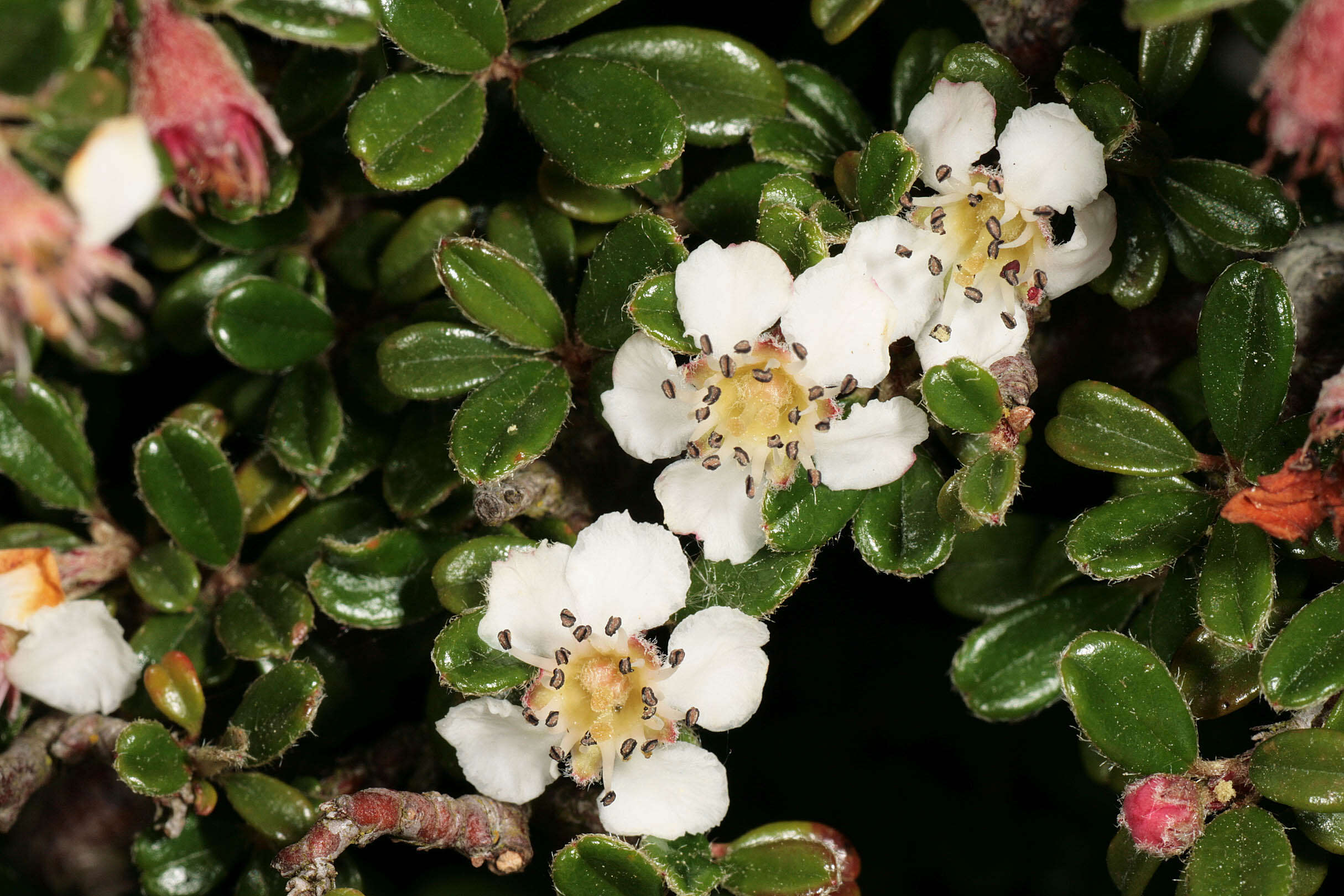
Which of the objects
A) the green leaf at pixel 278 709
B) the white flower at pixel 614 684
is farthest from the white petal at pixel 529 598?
the green leaf at pixel 278 709

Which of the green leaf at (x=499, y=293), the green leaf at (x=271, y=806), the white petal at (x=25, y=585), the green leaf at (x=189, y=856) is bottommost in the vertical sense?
the green leaf at (x=189, y=856)

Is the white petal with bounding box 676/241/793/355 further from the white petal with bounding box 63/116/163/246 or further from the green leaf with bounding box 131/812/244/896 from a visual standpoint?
the green leaf with bounding box 131/812/244/896

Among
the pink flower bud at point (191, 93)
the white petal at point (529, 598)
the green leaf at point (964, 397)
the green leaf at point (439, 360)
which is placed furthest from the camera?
the green leaf at point (439, 360)

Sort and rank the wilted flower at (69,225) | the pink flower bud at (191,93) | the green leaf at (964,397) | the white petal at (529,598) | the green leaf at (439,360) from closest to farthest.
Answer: the wilted flower at (69,225), the pink flower bud at (191,93), the green leaf at (964,397), the white petal at (529,598), the green leaf at (439,360)

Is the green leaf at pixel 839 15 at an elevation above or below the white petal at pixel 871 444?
above

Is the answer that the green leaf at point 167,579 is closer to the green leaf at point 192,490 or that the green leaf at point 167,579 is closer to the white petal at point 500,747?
the green leaf at point 192,490

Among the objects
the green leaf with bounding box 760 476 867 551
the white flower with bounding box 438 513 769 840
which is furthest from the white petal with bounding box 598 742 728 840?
the green leaf with bounding box 760 476 867 551
